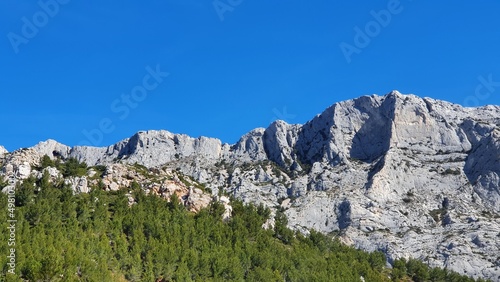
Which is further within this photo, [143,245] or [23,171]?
[23,171]

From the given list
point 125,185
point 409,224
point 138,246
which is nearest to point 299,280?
point 138,246

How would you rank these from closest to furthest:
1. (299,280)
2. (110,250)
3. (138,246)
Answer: (110,250)
(138,246)
(299,280)

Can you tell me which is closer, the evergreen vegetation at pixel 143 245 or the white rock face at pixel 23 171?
the evergreen vegetation at pixel 143 245

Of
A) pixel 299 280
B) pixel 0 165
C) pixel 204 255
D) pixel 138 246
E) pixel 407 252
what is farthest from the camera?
pixel 407 252

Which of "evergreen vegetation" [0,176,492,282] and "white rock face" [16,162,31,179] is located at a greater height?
"white rock face" [16,162,31,179]

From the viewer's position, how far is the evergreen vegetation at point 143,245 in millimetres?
70500

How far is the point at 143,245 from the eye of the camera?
286 ft

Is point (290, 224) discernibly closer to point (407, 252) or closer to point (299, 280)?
point (407, 252)

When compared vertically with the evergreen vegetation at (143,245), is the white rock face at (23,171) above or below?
above

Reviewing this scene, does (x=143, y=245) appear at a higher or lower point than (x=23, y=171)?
lower

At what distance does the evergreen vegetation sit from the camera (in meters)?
70.5

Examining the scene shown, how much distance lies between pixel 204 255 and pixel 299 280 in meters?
20.3

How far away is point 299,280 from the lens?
9719 centimetres

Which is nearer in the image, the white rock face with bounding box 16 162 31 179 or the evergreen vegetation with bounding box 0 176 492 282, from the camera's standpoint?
the evergreen vegetation with bounding box 0 176 492 282
